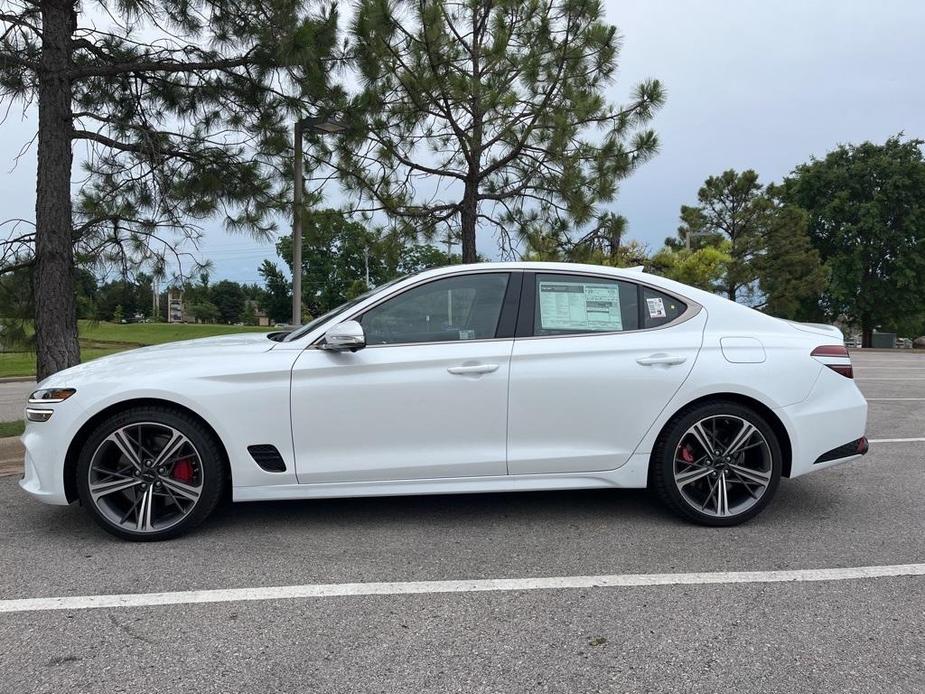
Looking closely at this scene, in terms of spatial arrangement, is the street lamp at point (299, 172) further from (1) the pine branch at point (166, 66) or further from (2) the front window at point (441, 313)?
(2) the front window at point (441, 313)

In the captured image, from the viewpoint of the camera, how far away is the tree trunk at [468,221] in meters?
9.98

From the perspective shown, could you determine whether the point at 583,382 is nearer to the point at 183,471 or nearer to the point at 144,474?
the point at 183,471

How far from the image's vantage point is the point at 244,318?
8625cm

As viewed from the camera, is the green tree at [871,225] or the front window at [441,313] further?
the green tree at [871,225]

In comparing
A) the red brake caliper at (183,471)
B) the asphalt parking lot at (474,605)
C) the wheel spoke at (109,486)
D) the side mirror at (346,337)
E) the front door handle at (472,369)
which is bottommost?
the asphalt parking lot at (474,605)

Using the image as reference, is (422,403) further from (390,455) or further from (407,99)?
(407,99)

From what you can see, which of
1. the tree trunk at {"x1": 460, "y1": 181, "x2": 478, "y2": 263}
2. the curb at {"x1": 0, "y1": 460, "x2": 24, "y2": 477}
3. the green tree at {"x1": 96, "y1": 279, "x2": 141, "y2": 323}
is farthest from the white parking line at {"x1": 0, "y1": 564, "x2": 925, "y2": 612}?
the tree trunk at {"x1": 460, "y1": 181, "x2": 478, "y2": 263}

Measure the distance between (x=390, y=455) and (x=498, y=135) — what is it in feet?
21.6

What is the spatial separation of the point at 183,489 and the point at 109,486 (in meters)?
0.39

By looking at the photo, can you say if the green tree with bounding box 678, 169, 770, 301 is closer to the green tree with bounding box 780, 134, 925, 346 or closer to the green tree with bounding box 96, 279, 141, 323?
the green tree with bounding box 780, 134, 925, 346

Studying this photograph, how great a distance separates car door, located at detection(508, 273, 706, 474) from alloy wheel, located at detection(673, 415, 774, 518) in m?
0.30

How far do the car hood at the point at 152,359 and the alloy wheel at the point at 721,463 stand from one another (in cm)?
247

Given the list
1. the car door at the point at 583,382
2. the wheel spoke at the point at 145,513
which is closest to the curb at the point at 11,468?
the wheel spoke at the point at 145,513

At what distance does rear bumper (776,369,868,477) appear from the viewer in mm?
3910
